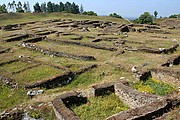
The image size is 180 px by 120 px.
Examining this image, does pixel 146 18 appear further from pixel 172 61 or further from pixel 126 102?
pixel 126 102

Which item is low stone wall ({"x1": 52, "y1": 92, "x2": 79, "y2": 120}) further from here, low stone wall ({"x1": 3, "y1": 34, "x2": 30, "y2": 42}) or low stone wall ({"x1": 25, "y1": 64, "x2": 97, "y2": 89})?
low stone wall ({"x1": 3, "y1": 34, "x2": 30, "y2": 42})

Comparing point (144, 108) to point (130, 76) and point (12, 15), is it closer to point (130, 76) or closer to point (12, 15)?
point (130, 76)

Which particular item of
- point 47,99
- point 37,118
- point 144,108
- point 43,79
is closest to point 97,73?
point 43,79

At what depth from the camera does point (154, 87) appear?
1194cm

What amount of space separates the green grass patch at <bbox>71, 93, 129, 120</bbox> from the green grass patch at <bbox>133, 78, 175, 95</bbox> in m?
1.56

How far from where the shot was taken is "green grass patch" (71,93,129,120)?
967 cm

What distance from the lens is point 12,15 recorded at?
56000mm

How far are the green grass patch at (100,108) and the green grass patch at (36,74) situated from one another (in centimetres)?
398

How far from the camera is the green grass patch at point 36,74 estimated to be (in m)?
13.6

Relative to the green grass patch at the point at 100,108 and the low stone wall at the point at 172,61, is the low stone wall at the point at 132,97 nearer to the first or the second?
the green grass patch at the point at 100,108

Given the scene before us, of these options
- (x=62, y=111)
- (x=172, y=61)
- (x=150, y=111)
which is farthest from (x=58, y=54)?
(x=150, y=111)

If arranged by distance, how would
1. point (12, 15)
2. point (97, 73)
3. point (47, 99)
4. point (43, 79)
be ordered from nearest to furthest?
point (47, 99) → point (43, 79) → point (97, 73) → point (12, 15)

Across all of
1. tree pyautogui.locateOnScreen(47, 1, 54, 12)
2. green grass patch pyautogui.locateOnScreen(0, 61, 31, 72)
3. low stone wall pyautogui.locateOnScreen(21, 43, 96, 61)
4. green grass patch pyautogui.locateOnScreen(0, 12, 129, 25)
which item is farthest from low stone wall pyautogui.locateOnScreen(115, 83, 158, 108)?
tree pyautogui.locateOnScreen(47, 1, 54, 12)

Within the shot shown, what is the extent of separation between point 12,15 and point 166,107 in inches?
2096
